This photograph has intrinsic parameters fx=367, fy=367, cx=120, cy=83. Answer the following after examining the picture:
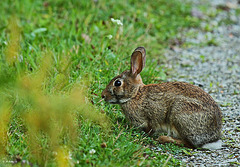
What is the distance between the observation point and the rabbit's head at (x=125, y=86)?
445 centimetres

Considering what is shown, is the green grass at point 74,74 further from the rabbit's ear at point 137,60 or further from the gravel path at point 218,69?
the rabbit's ear at point 137,60

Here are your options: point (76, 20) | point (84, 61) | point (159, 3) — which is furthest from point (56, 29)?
point (159, 3)

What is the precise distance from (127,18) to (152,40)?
719 millimetres

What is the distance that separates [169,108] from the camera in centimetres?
426

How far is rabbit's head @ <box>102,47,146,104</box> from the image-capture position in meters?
4.45

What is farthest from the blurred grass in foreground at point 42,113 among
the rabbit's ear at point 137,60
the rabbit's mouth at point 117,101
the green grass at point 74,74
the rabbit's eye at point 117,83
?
the rabbit's ear at point 137,60

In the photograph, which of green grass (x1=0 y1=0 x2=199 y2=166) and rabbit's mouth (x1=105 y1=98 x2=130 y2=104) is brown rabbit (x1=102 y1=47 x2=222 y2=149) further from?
green grass (x1=0 y1=0 x2=199 y2=166)

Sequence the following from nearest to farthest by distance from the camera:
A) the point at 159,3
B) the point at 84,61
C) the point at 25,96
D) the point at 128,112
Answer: the point at 25,96 → the point at 128,112 → the point at 84,61 → the point at 159,3

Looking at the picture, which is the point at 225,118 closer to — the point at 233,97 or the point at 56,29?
the point at 233,97

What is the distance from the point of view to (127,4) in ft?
26.8

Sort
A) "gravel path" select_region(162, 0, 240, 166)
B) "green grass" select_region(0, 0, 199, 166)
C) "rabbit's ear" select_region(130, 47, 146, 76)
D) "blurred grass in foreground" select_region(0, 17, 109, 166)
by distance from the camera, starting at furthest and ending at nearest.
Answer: "rabbit's ear" select_region(130, 47, 146, 76), "gravel path" select_region(162, 0, 240, 166), "green grass" select_region(0, 0, 199, 166), "blurred grass in foreground" select_region(0, 17, 109, 166)

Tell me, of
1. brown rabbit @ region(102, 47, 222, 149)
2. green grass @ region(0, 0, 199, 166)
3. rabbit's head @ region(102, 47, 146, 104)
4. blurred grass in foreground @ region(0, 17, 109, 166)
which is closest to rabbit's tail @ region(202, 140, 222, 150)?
brown rabbit @ region(102, 47, 222, 149)

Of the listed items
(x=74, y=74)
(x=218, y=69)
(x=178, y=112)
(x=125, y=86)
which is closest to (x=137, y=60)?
(x=125, y=86)

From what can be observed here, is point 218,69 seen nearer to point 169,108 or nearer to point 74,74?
point 169,108
